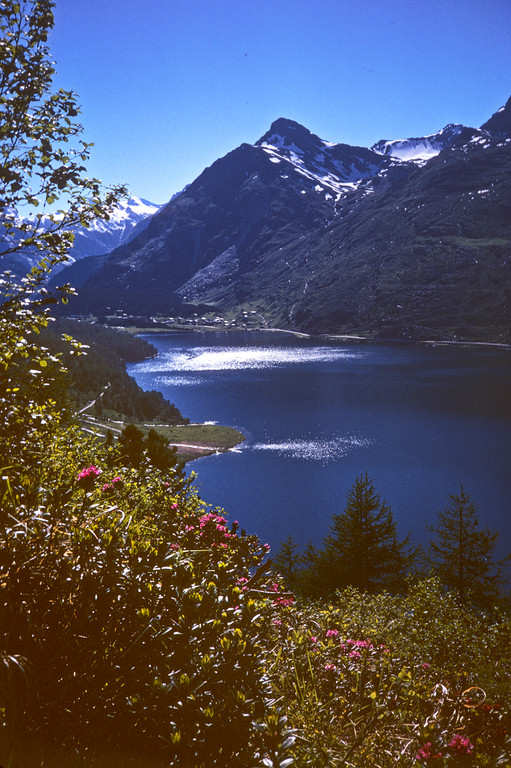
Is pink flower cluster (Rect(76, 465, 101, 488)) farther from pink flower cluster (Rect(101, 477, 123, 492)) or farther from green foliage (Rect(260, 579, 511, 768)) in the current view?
green foliage (Rect(260, 579, 511, 768))

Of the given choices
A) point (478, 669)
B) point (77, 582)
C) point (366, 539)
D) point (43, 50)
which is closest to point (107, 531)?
point (77, 582)

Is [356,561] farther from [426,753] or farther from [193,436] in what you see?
[193,436]

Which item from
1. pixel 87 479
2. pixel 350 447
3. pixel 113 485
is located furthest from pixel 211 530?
pixel 350 447

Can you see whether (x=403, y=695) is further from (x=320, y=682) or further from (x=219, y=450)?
(x=219, y=450)

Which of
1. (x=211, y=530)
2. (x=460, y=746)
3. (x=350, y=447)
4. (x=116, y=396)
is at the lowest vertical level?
(x=350, y=447)

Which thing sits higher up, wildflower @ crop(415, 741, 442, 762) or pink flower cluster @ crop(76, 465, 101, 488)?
pink flower cluster @ crop(76, 465, 101, 488)

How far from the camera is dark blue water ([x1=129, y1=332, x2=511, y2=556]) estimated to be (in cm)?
7169

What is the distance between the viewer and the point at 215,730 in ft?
15.6

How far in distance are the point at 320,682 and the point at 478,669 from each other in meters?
6.21

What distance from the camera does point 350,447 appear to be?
339 feet

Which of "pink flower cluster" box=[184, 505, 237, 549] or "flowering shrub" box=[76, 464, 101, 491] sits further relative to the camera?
"pink flower cluster" box=[184, 505, 237, 549]

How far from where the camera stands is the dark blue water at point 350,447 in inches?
2822

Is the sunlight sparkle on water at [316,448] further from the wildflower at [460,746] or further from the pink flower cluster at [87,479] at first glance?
the wildflower at [460,746]

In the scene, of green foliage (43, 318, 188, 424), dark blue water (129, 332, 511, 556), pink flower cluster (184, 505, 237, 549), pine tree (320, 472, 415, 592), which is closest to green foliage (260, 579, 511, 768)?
pink flower cluster (184, 505, 237, 549)
